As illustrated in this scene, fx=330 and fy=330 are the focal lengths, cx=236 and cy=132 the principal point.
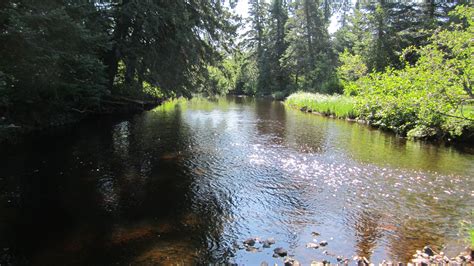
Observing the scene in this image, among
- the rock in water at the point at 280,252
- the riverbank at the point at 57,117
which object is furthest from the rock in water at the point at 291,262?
the riverbank at the point at 57,117

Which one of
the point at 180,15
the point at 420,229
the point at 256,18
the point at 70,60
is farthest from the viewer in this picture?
the point at 256,18

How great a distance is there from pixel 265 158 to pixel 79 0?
35.6ft

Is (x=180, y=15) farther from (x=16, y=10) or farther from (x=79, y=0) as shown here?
(x=16, y=10)

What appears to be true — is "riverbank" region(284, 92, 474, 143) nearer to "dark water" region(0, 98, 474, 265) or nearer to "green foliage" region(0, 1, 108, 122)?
"dark water" region(0, 98, 474, 265)

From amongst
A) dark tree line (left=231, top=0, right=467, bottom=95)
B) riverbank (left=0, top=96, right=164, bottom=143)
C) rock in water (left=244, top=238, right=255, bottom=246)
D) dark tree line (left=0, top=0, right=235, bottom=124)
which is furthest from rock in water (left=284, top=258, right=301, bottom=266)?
dark tree line (left=231, top=0, right=467, bottom=95)

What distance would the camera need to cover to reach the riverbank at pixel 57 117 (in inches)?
460

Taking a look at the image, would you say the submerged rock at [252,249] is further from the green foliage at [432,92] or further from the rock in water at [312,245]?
the green foliage at [432,92]

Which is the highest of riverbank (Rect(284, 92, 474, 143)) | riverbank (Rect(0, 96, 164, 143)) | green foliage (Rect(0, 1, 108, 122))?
green foliage (Rect(0, 1, 108, 122))

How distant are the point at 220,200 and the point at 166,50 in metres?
14.0

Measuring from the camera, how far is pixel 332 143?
14.4 metres

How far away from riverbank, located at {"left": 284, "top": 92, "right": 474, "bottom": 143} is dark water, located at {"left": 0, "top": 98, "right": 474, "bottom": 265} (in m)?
1.21

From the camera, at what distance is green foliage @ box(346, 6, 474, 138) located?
403 inches

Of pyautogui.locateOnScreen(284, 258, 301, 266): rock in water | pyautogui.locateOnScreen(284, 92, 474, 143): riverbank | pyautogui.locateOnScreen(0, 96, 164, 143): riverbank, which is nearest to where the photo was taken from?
pyautogui.locateOnScreen(284, 258, 301, 266): rock in water

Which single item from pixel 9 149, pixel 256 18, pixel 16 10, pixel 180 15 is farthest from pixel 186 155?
pixel 256 18
